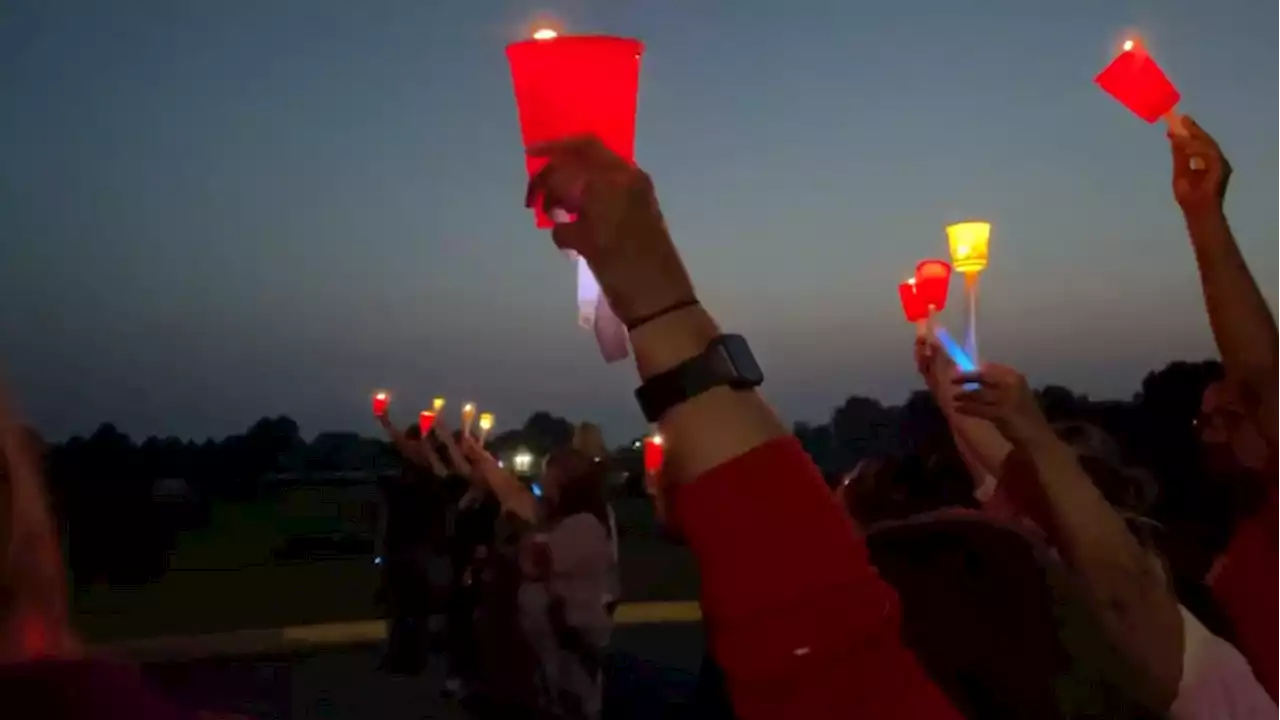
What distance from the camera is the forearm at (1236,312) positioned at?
8.61 ft

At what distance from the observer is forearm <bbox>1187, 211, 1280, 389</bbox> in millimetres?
2623

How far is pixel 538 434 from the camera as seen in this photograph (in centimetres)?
2434

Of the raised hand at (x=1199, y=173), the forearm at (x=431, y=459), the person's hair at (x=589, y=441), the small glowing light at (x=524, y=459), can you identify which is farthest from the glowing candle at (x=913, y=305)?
the small glowing light at (x=524, y=459)

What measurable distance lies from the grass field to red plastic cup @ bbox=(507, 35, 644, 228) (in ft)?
33.5

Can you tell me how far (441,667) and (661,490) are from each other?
10.5m

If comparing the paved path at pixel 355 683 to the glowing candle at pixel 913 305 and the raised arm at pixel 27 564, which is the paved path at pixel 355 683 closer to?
the glowing candle at pixel 913 305

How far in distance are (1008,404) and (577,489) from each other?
4450mm

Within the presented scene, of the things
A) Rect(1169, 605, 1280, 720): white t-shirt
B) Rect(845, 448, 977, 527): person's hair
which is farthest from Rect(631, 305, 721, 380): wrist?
Rect(845, 448, 977, 527): person's hair

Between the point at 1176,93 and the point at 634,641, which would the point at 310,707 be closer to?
the point at 634,641

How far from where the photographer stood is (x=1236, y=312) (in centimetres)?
264

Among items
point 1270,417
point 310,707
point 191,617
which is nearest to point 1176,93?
point 1270,417

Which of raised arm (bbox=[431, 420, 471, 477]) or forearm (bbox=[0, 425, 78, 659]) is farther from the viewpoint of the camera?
raised arm (bbox=[431, 420, 471, 477])

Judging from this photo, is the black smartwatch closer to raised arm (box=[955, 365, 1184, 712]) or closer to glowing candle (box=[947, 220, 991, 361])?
raised arm (box=[955, 365, 1184, 712])

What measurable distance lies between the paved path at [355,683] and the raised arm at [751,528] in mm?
7544
